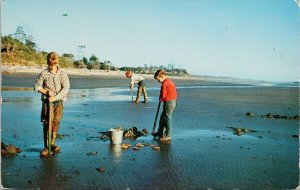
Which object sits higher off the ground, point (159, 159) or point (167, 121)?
point (167, 121)

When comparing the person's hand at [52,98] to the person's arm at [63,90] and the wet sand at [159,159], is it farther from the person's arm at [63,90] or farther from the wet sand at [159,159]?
the wet sand at [159,159]

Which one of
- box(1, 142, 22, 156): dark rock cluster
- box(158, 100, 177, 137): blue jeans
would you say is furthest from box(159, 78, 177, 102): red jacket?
box(1, 142, 22, 156): dark rock cluster

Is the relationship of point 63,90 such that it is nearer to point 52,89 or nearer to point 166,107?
point 52,89

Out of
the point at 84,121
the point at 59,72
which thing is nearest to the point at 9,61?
the point at 84,121

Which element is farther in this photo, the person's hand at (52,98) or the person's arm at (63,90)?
the person's arm at (63,90)

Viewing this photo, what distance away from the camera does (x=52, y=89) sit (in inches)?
305

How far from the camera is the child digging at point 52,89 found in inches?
298

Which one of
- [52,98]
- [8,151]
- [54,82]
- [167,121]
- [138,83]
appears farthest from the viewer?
[138,83]

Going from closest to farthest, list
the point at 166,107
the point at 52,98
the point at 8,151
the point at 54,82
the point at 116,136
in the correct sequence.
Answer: the point at 8,151
the point at 52,98
the point at 54,82
the point at 116,136
the point at 166,107

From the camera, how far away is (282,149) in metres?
8.47

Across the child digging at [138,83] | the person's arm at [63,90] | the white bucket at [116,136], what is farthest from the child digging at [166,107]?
the child digging at [138,83]

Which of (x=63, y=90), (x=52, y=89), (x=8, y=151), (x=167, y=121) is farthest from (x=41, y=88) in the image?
(x=167, y=121)

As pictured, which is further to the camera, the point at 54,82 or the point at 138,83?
the point at 138,83

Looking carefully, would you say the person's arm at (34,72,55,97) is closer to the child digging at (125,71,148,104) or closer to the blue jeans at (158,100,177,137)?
the blue jeans at (158,100,177,137)
